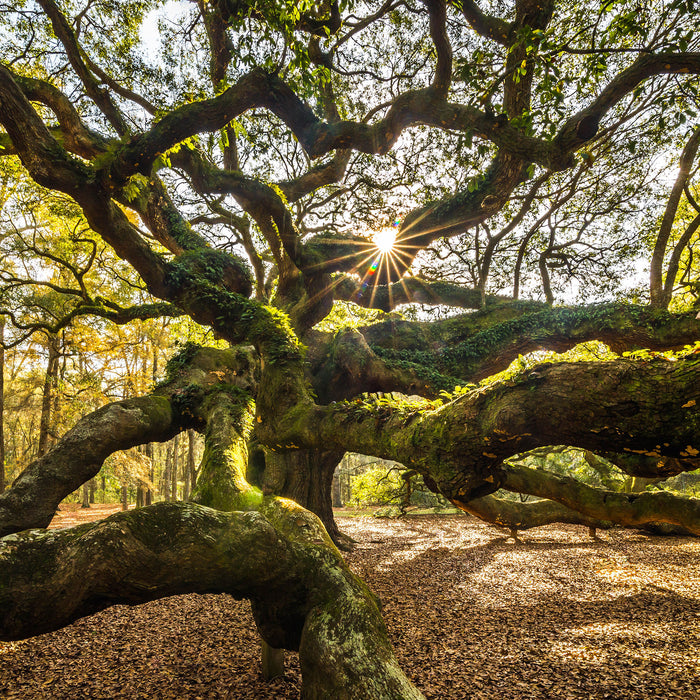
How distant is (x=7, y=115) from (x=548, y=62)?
21.3ft

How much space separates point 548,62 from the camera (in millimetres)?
2998

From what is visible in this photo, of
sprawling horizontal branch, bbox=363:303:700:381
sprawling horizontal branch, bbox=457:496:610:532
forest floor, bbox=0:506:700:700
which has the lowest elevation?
forest floor, bbox=0:506:700:700

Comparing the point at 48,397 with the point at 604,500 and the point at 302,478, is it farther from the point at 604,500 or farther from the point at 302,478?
the point at 604,500

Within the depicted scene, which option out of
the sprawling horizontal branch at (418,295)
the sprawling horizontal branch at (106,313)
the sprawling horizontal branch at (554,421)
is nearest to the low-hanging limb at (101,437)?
the sprawling horizontal branch at (106,313)

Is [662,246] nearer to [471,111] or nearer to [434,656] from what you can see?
[471,111]

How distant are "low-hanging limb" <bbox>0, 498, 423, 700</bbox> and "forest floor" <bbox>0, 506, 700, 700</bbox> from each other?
4.53 feet

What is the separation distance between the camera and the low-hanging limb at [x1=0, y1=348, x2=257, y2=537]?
178 inches

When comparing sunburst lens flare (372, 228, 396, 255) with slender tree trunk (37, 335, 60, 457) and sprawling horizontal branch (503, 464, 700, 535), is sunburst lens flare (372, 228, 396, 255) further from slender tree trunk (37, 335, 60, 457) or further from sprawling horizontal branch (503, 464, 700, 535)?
slender tree trunk (37, 335, 60, 457)

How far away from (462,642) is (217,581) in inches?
131

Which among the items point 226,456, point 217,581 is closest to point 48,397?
point 226,456

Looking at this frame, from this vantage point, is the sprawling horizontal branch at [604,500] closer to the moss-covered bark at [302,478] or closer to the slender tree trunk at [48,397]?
the moss-covered bark at [302,478]

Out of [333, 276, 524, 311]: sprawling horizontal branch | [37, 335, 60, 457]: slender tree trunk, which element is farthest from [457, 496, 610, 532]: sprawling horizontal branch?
[37, 335, 60, 457]: slender tree trunk

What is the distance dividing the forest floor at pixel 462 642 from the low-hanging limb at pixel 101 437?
1.50 meters

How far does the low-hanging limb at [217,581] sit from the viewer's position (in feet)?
5.89
